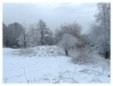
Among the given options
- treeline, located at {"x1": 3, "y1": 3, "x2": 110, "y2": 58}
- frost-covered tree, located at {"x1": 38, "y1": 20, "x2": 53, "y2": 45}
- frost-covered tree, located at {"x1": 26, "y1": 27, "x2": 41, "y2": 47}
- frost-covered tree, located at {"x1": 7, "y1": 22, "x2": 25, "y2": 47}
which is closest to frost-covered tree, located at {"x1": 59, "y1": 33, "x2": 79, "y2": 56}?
treeline, located at {"x1": 3, "y1": 3, "x2": 110, "y2": 58}

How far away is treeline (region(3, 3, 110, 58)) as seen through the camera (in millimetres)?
1898

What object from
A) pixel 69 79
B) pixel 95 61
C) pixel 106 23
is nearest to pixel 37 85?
pixel 69 79

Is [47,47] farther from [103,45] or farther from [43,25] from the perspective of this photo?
[103,45]

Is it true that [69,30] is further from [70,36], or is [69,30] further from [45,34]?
[45,34]

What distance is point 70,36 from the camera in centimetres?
191

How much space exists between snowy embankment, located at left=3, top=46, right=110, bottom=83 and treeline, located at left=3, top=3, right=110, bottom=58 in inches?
3.2

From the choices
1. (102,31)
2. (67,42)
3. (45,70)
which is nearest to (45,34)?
(67,42)

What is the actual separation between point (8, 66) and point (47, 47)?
0.39 metres

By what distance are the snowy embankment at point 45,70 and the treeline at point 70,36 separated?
0.27 ft

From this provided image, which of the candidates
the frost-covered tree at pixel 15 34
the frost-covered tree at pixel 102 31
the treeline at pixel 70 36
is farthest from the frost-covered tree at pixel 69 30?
the frost-covered tree at pixel 15 34

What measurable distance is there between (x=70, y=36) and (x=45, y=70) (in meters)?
0.38

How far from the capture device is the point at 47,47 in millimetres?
1919

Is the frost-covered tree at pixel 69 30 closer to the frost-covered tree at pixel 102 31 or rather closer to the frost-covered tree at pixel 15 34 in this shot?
the frost-covered tree at pixel 102 31

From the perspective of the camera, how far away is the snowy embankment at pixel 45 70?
1.89 m
